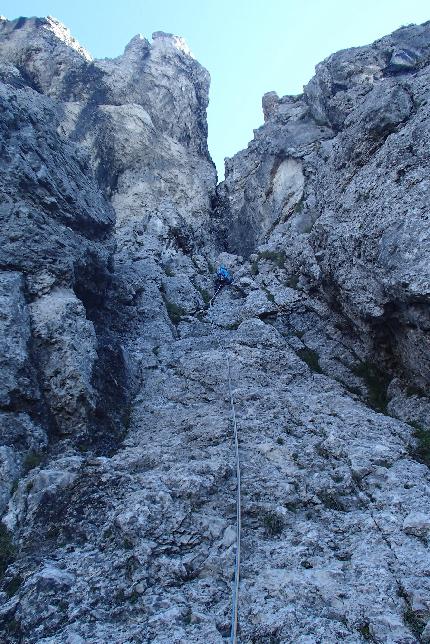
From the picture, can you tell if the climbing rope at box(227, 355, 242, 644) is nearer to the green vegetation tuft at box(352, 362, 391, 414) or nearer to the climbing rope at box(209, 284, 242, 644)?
the climbing rope at box(209, 284, 242, 644)

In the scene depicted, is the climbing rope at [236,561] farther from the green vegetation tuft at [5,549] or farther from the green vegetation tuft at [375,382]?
the green vegetation tuft at [375,382]

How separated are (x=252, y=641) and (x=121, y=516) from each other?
376 cm

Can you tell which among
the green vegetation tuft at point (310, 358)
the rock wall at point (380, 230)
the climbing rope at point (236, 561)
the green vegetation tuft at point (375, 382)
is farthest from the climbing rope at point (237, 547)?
the rock wall at point (380, 230)

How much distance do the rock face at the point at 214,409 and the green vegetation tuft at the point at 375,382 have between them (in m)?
0.07

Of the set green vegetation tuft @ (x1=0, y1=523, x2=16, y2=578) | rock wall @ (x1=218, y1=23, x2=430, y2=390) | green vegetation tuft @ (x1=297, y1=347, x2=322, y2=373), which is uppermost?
rock wall @ (x1=218, y1=23, x2=430, y2=390)

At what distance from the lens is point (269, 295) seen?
24922mm

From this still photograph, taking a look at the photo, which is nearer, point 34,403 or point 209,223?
point 34,403

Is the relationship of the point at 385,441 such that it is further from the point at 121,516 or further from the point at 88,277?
the point at 88,277

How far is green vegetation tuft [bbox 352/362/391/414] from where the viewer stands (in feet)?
52.6

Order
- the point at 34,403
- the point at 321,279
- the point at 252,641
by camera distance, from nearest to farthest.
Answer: the point at 252,641 → the point at 34,403 → the point at 321,279

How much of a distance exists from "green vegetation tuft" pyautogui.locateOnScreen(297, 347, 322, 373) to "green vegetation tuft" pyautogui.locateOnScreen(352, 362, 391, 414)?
55.8 inches

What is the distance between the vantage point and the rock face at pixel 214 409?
8.39 metres

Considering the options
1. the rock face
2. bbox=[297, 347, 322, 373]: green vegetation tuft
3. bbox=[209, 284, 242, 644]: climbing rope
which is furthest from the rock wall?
bbox=[209, 284, 242, 644]: climbing rope

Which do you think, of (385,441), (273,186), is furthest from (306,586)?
(273,186)
